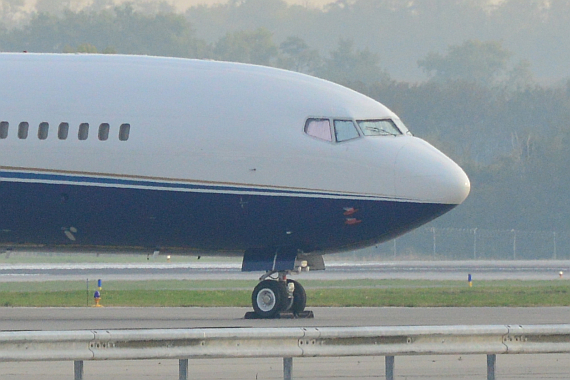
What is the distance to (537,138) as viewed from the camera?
97.1 m

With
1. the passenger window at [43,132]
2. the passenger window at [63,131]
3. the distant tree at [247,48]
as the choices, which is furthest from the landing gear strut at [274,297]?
the distant tree at [247,48]

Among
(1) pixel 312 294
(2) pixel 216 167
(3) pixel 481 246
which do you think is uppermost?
(3) pixel 481 246

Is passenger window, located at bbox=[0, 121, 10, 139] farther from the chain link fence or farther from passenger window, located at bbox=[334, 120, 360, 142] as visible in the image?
the chain link fence

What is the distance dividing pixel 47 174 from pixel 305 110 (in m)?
5.26

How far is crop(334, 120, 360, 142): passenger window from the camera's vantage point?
2495 cm

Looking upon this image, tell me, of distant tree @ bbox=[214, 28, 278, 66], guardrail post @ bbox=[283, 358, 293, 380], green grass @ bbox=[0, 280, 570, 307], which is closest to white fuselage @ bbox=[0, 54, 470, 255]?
green grass @ bbox=[0, 280, 570, 307]

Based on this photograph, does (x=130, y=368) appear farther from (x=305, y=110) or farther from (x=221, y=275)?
(x=221, y=275)

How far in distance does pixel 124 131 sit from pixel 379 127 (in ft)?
16.7

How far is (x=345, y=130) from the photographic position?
2503 cm

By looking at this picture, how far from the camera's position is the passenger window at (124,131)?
25.0 meters

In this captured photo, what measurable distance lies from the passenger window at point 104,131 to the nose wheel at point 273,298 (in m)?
4.24

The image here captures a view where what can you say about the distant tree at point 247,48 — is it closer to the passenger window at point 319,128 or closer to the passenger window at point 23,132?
the passenger window at point 23,132

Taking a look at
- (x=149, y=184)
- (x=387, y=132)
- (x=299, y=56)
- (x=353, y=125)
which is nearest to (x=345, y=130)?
(x=353, y=125)

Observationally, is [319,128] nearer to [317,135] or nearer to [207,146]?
[317,135]
